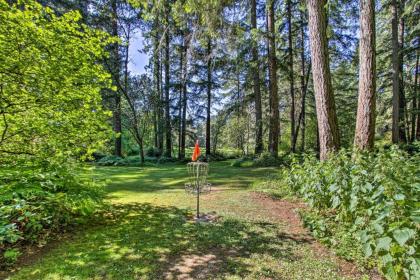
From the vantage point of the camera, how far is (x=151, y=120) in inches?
526

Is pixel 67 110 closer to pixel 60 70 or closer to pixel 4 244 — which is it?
pixel 60 70

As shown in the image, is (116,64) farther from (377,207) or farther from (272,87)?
(377,207)

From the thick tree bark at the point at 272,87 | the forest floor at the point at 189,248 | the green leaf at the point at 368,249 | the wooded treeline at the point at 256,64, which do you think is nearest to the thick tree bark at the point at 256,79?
the wooded treeline at the point at 256,64

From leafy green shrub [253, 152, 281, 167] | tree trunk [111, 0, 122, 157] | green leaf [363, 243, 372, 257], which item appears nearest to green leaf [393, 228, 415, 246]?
green leaf [363, 243, 372, 257]

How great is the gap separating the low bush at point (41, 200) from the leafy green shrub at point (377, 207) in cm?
280

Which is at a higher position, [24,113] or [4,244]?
[24,113]

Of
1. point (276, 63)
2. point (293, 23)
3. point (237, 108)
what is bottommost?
point (237, 108)

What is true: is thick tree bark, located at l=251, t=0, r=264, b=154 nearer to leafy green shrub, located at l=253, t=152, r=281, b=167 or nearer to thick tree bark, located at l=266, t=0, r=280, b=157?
thick tree bark, located at l=266, t=0, r=280, b=157

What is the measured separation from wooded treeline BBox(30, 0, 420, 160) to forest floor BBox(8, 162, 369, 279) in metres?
2.38

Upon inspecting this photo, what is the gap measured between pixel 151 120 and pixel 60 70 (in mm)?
10388

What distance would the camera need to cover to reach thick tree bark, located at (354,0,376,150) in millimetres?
4387

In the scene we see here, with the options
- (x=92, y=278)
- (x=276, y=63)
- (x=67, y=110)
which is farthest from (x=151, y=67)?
(x=92, y=278)

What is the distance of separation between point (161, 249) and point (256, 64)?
27.1ft

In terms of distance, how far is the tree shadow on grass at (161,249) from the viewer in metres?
2.23
